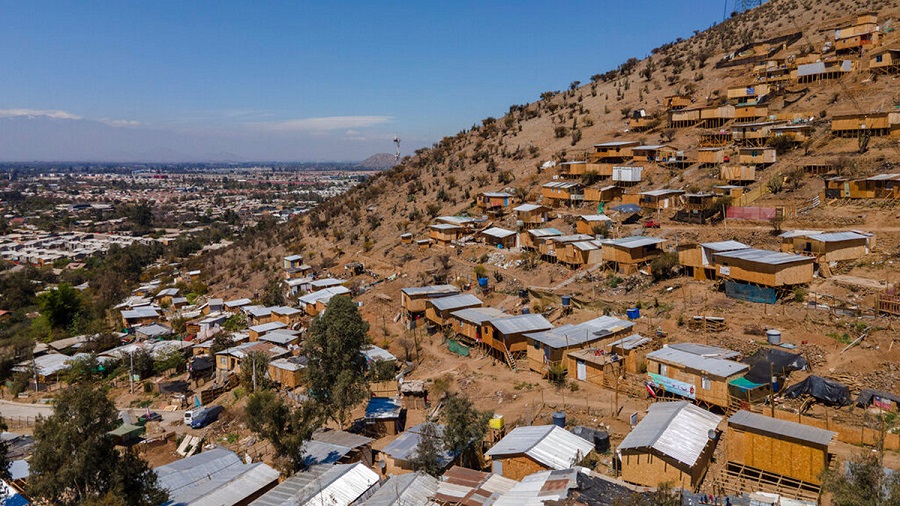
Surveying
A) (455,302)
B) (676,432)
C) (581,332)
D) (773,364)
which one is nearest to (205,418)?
(455,302)

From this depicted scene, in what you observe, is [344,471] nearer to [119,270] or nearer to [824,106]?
[824,106]

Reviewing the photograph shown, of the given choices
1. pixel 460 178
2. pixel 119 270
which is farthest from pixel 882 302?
pixel 119 270

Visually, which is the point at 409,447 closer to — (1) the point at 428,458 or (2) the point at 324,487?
(1) the point at 428,458

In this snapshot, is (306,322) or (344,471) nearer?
(344,471)

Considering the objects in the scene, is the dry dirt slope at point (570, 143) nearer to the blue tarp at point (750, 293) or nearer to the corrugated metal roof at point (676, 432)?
the blue tarp at point (750, 293)

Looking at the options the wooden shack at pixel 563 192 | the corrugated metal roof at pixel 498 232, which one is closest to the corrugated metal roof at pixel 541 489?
the corrugated metal roof at pixel 498 232
